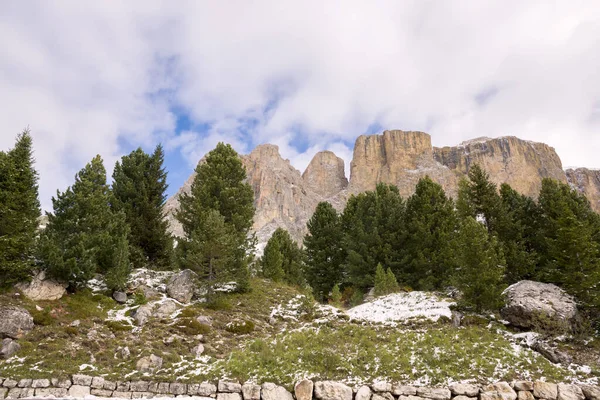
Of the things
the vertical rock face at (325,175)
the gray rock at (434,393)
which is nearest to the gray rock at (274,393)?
the gray rock at (434,393)

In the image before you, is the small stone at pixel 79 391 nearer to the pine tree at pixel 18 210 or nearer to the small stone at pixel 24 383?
the small stone at pixel 24 383

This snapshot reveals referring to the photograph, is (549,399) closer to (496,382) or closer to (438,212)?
(496,382)

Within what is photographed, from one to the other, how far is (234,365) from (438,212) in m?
20.9

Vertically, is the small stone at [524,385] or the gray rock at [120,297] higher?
the gray rock at [120,297]

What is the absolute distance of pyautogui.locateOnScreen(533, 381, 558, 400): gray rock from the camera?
10898 millimetres

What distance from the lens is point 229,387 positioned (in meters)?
11.7

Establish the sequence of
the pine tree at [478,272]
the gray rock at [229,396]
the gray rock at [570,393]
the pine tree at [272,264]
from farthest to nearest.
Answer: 1. the pine tree at [272,264]
2. the pine tree at [478,272]
3. the gray rock at [229,396]
4. the gray rock at [570,393]

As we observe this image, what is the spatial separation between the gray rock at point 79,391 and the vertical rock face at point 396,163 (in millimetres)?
151237

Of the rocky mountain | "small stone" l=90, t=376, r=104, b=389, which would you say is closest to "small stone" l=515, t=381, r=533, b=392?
"small stone" l=90, t=376, r=104, b=389

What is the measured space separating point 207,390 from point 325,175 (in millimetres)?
179507

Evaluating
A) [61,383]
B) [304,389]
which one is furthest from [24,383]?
[304,389]

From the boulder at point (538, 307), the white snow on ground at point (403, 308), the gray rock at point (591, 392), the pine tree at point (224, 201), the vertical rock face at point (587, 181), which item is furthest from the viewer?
A: the vertical rock face at point (587, 181)

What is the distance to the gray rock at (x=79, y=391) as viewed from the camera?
11.1 meters

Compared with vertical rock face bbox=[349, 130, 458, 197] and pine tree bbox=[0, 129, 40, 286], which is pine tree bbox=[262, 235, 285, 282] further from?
vertical rock face bbox=[349, 130, 458, 197]
